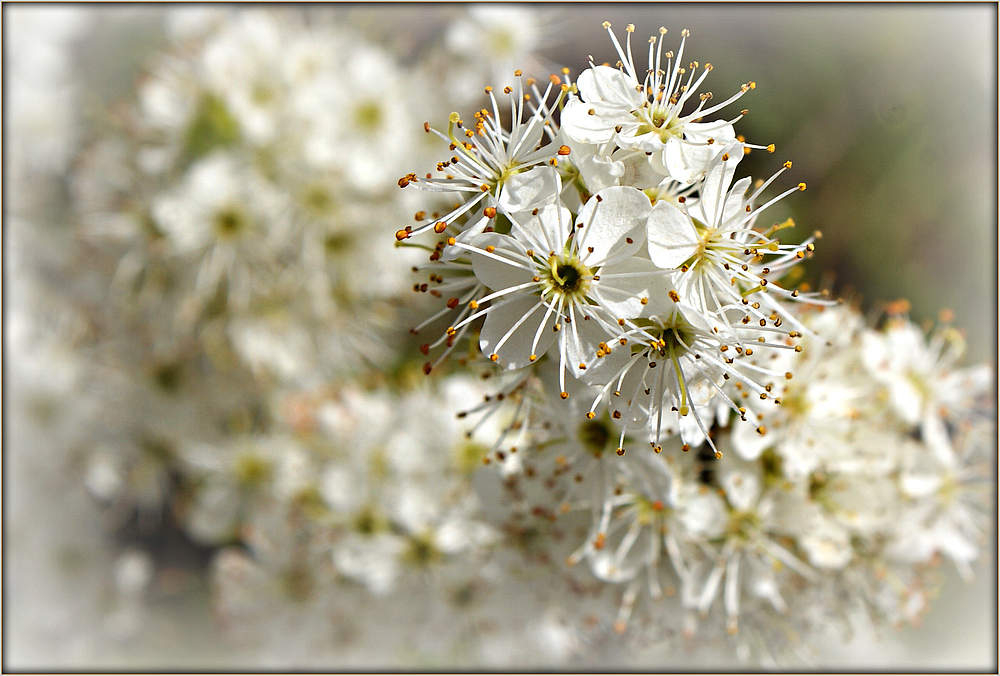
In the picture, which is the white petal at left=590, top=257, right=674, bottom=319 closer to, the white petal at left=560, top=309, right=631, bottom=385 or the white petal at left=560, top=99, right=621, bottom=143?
the white petal at left=560, top=309, right=631, bottom=385

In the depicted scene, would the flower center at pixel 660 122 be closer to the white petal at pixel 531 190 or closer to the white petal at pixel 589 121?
the white petal at pixel 589 121

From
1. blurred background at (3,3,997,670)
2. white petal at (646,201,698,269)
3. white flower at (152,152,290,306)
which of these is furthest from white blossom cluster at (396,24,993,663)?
white flower at (152,152,290,306)

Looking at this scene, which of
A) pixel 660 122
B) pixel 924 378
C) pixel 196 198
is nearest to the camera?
pixel 660 122

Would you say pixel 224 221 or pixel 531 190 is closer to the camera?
pixel 531 190

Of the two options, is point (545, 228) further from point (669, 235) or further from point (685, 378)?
point (685, 378)

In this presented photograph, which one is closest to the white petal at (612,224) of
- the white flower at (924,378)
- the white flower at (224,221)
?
the white flower at (924,378)

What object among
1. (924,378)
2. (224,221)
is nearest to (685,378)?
(924,378)
